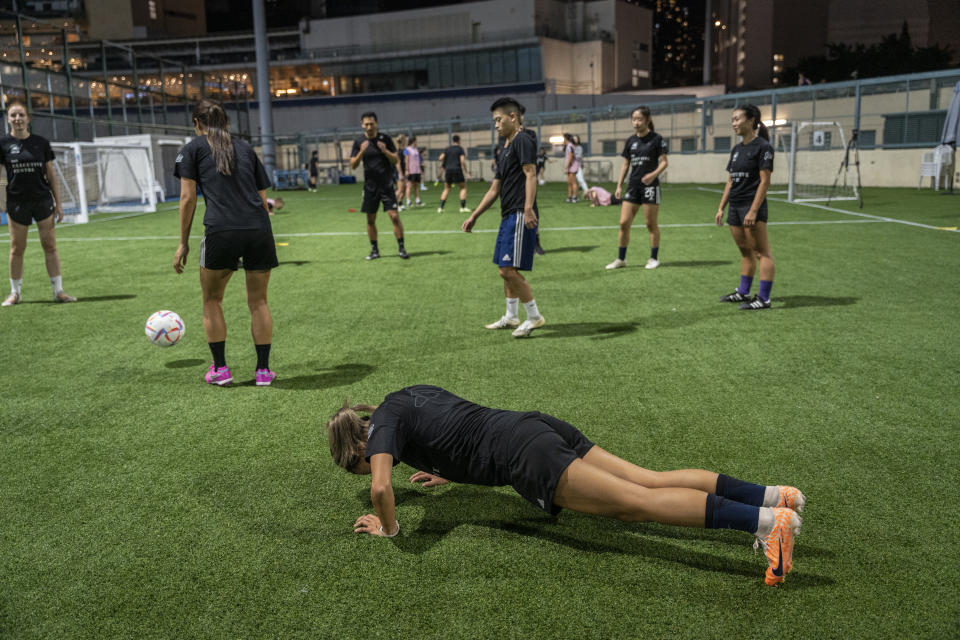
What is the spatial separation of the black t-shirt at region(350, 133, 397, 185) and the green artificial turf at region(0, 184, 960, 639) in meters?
2.74

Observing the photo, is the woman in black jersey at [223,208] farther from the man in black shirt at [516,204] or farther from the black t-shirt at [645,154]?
the black t-shirt at [645,154]

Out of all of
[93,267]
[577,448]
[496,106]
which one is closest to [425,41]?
[93,267]

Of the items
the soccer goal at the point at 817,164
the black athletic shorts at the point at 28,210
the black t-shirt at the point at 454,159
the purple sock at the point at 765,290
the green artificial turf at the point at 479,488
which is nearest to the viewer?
the green artificial turf at the point at 479,488

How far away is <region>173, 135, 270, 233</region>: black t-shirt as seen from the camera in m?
4.87

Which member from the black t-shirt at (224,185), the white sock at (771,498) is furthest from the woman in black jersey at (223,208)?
the white sock at (771,498)

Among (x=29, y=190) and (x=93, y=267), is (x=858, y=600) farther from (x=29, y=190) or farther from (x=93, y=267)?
(x=93, y=267)

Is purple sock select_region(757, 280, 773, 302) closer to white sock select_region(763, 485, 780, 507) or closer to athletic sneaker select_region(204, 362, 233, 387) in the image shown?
white sock select_region(763, 485, 780, 507)

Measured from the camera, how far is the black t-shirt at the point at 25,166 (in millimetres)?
8023

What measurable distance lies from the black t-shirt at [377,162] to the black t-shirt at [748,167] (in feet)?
17.5

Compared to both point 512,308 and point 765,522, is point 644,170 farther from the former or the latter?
point 765,522

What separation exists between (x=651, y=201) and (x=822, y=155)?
1954 cm

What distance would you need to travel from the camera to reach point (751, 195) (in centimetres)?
742

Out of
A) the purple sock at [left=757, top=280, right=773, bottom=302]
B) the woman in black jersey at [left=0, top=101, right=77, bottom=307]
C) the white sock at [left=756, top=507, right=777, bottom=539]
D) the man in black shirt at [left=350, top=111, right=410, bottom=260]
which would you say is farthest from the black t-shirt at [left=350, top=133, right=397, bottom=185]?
the white sock at [left=756, top=507, right=777, bottom=539]

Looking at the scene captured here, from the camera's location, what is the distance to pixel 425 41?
68.4 metres
